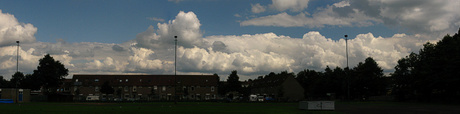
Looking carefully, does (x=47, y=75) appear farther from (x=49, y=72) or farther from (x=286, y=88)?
(x=286, y=88)

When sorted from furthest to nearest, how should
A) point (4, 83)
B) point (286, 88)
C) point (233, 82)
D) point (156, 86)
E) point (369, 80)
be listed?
1. point (4, 83)
2. point (156, 86)
3. point (286, 88)
4. point (233, 82)
5. point (369, 80)

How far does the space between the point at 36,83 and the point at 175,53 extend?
46459 mm

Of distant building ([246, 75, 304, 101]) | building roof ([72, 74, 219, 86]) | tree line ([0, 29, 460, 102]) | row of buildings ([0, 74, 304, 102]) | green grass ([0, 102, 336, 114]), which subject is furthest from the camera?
building roof ([72, 74, 219, 86])

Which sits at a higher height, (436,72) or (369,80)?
(436,72)

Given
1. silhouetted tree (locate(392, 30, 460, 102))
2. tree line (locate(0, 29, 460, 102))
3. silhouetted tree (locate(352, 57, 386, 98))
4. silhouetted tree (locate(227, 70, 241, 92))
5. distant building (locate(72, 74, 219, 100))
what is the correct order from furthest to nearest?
distant building (locate(72, 74, 219, 100))
silhouetted tree (locate(227, 70, 241, 92))
silhouetted tree (locate(352, 57, 386, 98))
tree line (locate(0, 29, 460, 102))
silhouetted tree (locate(392, 30, 460, 102))

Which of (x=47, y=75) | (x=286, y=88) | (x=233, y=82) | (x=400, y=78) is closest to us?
(x=400, y=78)

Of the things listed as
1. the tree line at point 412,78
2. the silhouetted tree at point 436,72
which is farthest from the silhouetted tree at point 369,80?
the silhouetted tree at point 436,72

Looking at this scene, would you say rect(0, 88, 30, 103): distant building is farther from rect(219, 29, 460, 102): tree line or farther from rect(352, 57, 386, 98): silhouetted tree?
rect(352, 57, 386, 98): silhouetted tree

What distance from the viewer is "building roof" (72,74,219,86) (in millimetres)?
108812

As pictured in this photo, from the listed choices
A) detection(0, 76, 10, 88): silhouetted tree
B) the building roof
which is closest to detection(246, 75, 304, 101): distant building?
the building roof

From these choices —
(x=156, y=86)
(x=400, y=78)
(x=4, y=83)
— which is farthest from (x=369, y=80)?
(x=4, y=83)

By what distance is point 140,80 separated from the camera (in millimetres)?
110312

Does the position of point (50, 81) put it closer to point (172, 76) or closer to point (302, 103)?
point (172, 76)

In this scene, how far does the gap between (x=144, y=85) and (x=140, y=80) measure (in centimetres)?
269
